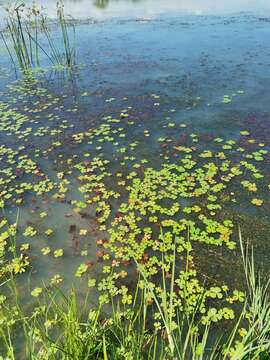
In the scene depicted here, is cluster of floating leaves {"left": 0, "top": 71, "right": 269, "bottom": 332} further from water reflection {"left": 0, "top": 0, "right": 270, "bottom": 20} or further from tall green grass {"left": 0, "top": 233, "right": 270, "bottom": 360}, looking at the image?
water reflection {"left": 0, "top": 0, "right": 270, "bottom": 20}

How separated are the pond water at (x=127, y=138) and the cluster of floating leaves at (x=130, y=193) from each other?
0.09 ft

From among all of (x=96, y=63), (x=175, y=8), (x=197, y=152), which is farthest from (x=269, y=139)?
(x=175, y=8)

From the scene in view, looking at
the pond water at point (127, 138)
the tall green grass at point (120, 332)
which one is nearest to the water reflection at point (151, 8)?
the pond water at point (127, 138)

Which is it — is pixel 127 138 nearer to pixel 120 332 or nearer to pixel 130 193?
pixel 130 193

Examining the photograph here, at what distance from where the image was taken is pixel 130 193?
4.83 m

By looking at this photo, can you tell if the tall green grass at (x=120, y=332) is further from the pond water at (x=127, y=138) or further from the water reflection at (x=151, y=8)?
the water reflection at (x=151, y=8)

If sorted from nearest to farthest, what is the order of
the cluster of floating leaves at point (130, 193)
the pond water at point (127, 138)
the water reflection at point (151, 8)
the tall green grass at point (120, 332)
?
the tall green grass at point (120, 332) → the cluster of floating leaves at point (130, 193) → the pond water at point (127, 138) → the water reflection at point (151, 8)

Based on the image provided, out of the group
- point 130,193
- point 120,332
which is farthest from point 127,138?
point 120,332

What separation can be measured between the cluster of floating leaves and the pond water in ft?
0.09

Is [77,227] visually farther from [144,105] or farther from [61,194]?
[144,105]

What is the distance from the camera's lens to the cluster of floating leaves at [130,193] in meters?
3.63

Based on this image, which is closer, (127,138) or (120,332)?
(120,332)

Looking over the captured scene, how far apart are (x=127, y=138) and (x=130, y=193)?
1789 mm

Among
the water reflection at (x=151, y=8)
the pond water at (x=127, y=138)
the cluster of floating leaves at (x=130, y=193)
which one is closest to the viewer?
the cluster of floating leaves at (x=130, y=193)
